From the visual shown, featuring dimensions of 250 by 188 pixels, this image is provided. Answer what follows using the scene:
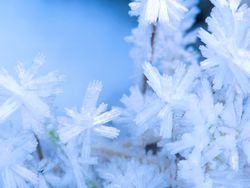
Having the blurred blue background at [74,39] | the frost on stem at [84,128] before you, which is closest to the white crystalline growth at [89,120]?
the frost on stem at [84,128]

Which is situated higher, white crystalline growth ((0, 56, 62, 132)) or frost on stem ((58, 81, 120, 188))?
white crystalline growth ((0, 56, 62, 132))

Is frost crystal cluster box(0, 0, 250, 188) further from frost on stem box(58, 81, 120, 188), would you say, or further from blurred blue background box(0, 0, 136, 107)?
blurred blue background box(0, 0, 136, 107)

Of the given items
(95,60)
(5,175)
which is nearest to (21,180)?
(5,175)

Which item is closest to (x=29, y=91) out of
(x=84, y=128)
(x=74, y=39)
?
(x=84, y=128)

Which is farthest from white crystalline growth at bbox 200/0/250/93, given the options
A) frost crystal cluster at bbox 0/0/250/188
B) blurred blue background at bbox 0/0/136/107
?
blurred blue background at bbox 0/0/136/107

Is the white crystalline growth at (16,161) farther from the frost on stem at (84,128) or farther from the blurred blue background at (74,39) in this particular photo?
the blurred blue background at (74,39)

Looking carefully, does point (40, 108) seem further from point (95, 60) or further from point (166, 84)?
point (95, 60)

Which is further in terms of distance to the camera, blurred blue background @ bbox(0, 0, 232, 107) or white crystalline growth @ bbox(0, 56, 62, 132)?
blurred blue background @ bbox(0, 0, 232, 107)

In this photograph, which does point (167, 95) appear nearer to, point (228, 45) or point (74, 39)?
point (228, 45)
